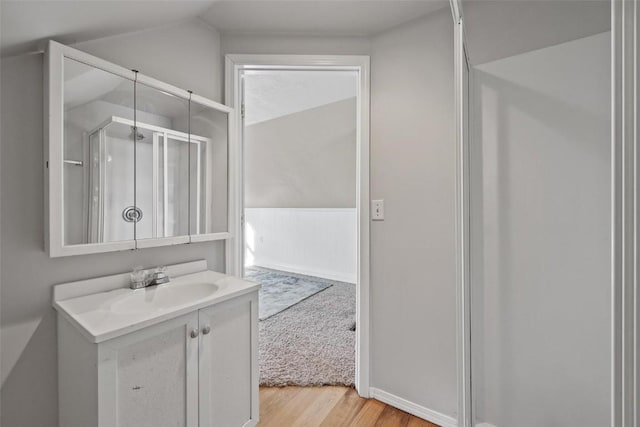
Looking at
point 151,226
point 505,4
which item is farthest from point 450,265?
point 151,226

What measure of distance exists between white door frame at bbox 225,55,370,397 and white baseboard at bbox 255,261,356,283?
2.17m

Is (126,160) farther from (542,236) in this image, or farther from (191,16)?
(542,236)

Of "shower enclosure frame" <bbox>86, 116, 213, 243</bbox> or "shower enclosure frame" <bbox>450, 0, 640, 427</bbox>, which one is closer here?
"shower enclosure frame" <bbox>450, 0, 640, 427</bbox>

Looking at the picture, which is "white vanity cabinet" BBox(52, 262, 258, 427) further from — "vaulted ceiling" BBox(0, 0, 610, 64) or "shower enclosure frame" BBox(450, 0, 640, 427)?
"shower enclosure frame" BBox(450, 0, 640, 427)

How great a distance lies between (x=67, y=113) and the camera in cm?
103

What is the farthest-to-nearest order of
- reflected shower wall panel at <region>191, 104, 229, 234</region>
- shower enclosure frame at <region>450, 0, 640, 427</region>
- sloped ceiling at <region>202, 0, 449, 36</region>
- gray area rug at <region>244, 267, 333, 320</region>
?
1. gray area rug at <region>244, 267, 333, 320</region>
2. reflected shower wall panel at <region>191, 104, 229, 234</region>
3. sloped ceiling at <region>202, 0, 449, 36</region>
4. shower enclosure frame at <region>450, 0, 640, 427</region>

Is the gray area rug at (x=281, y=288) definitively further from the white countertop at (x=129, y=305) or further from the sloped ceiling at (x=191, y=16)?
the sloped ceiling at (x=191, y=16)

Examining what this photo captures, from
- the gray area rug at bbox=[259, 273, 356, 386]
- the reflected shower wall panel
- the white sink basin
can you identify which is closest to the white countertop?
the white sink basin

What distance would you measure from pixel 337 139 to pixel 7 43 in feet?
11.2

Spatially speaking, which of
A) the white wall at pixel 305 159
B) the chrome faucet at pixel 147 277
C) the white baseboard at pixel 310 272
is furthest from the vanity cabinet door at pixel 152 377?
the white wall at pixel 305 159

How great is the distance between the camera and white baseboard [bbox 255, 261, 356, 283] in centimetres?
392

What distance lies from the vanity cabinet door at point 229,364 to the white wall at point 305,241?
2.37 meters

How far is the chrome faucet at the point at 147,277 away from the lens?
1243 millimetres

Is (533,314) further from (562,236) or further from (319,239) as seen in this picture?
(319,239)
